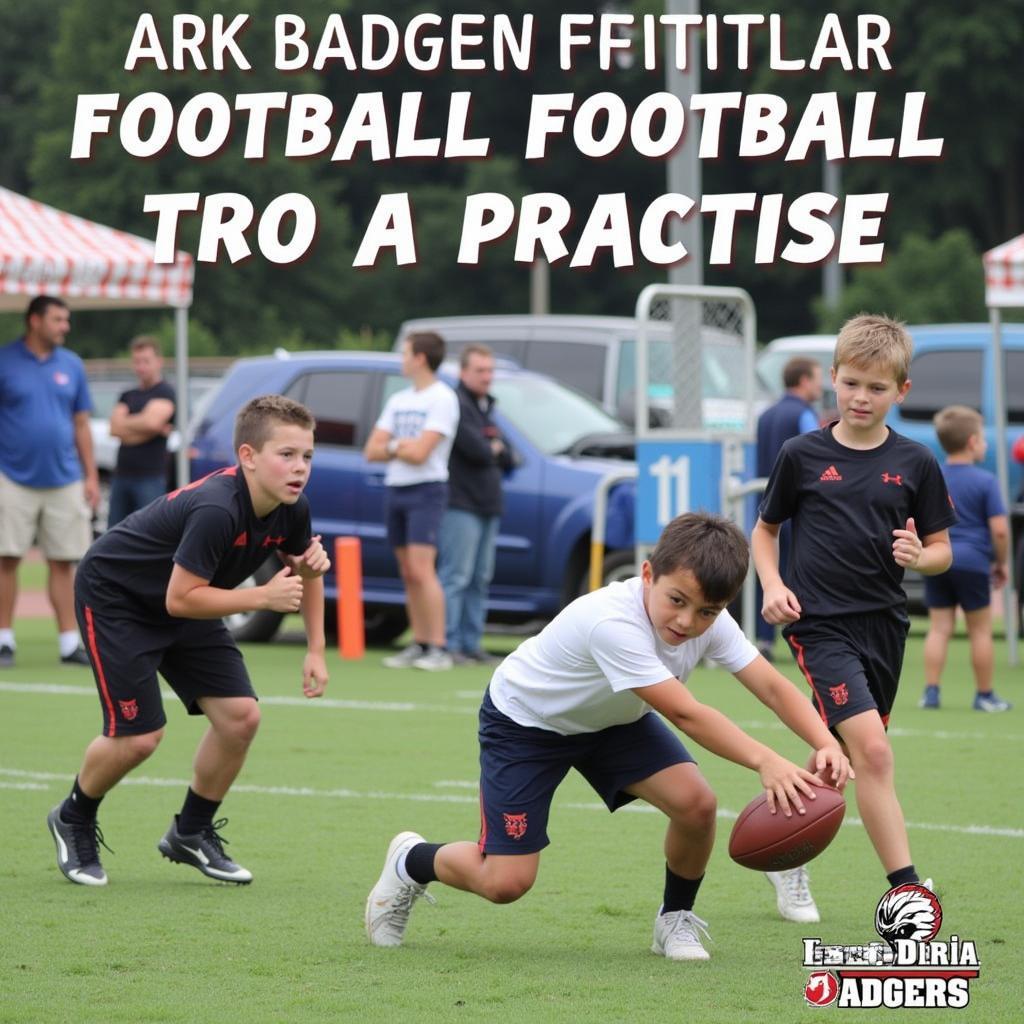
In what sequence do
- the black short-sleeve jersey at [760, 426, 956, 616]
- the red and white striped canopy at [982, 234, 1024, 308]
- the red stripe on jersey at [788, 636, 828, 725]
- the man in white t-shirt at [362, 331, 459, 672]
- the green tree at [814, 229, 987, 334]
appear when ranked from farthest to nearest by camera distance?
1. the green tree at [814, 229, 987, 334]
2. the man in white t-shirt at [362, 331, 459, 672]
3. the red and white striped canopy at [982, 234, 1024, 308]
4. the black short-sleeve jersey at [760, 426, 956, 616]
5. the red stripe on jersey at [788, 636, 828, 725]

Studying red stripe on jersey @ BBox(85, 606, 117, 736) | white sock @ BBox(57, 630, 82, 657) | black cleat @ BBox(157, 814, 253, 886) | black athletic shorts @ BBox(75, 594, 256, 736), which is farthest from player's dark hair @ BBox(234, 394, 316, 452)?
white sock @ BBox(57, 630, 82, 657)

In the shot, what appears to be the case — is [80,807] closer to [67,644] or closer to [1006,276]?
[67,644]

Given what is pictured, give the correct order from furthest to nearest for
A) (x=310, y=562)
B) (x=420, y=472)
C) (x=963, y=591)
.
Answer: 1. (x=420, y=472)
2. (x=963, y=591)
3. (x=310, y=562)

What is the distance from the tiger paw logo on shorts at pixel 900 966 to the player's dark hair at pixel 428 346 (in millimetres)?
8131

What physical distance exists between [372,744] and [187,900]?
139 inches

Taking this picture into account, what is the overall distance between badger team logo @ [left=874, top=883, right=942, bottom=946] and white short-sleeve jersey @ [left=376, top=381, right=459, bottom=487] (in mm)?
8016

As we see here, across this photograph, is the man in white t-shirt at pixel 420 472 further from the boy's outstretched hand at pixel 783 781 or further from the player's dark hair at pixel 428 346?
the boy's outstretched hand at pixel 783 781

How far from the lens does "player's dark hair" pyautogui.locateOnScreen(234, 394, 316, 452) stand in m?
6.25

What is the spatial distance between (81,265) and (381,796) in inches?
260

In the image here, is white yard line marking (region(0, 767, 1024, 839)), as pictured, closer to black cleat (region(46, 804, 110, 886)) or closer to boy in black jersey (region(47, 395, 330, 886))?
boy in black jersey (region(47, 395, 330, 886))

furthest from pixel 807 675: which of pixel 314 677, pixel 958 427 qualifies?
pixel 958 427

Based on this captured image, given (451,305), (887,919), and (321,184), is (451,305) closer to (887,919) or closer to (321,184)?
(321,184)

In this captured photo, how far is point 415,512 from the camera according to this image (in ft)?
43.2

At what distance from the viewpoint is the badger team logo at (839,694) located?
5984 millimetres
